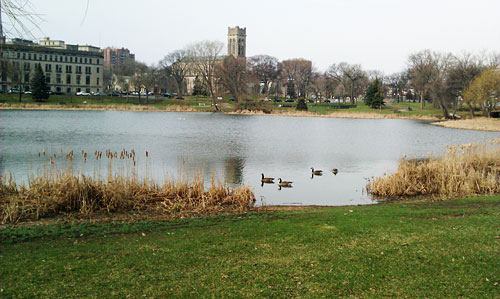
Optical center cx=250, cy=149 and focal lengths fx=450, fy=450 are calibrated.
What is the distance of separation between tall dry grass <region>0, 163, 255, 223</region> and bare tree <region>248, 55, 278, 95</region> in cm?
11780

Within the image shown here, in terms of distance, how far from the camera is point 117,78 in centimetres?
12888

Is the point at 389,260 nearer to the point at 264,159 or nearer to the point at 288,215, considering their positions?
the point at 288,215

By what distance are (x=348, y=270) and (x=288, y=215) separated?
15.5 ft

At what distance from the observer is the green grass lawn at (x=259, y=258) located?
579 centimetres

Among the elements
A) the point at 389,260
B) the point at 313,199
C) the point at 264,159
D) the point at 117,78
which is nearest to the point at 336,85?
the point at 117,78

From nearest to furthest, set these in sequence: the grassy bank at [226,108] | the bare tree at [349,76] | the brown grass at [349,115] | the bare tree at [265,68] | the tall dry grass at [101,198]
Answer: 1. the tall dry grass at [101,198]
2. the brown grass at [349,115]
3. the grassy bank at [226,108]
4. the bare tree at [349,76]
5. the bare tree at [265,68]

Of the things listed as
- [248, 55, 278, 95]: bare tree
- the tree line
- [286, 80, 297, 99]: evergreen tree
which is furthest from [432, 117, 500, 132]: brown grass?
[248, 55, 278, 95]: bare tree

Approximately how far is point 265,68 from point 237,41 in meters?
51.9

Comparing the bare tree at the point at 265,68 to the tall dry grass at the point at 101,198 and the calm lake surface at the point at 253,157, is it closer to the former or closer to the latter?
the calm lake surface at the point at 253,157

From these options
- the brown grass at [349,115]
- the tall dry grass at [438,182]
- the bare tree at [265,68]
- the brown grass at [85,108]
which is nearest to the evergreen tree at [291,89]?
the bare tree at [265,68]

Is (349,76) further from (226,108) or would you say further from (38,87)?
(38,87)

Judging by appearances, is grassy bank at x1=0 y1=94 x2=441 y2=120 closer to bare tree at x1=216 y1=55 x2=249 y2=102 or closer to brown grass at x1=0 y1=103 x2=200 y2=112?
brown grass at x1=0 y1=103 x2=200 y2=112

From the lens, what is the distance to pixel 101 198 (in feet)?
38.9

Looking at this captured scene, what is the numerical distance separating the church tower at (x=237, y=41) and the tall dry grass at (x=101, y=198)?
169 metres
